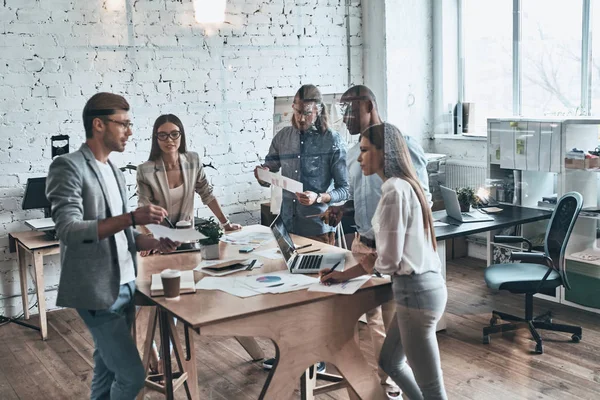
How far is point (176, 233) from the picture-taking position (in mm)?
3146

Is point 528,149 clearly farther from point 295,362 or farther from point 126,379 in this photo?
point 126,379

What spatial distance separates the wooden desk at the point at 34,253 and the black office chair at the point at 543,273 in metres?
2.45

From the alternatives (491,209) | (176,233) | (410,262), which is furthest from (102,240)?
(491,209)

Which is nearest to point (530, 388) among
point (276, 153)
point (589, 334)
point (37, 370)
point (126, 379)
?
point (589, 334)

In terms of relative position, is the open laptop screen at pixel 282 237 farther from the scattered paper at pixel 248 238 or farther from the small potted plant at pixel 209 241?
the small potted plant at pixel 209 241

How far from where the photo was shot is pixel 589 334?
4.21 metres

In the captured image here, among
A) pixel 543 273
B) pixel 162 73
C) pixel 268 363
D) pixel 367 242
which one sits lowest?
pixel 268 363

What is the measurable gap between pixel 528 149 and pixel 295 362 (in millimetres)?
2532

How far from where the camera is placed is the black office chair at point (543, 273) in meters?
3.99

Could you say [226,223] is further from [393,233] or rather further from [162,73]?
[393,233]

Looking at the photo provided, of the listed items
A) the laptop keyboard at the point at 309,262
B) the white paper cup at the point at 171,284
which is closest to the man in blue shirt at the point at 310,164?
the laptop keyboard at the point at 309,262

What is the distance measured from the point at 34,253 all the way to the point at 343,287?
148cm

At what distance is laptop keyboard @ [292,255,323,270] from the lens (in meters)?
3.11

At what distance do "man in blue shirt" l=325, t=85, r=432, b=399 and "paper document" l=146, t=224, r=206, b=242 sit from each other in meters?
0.68
